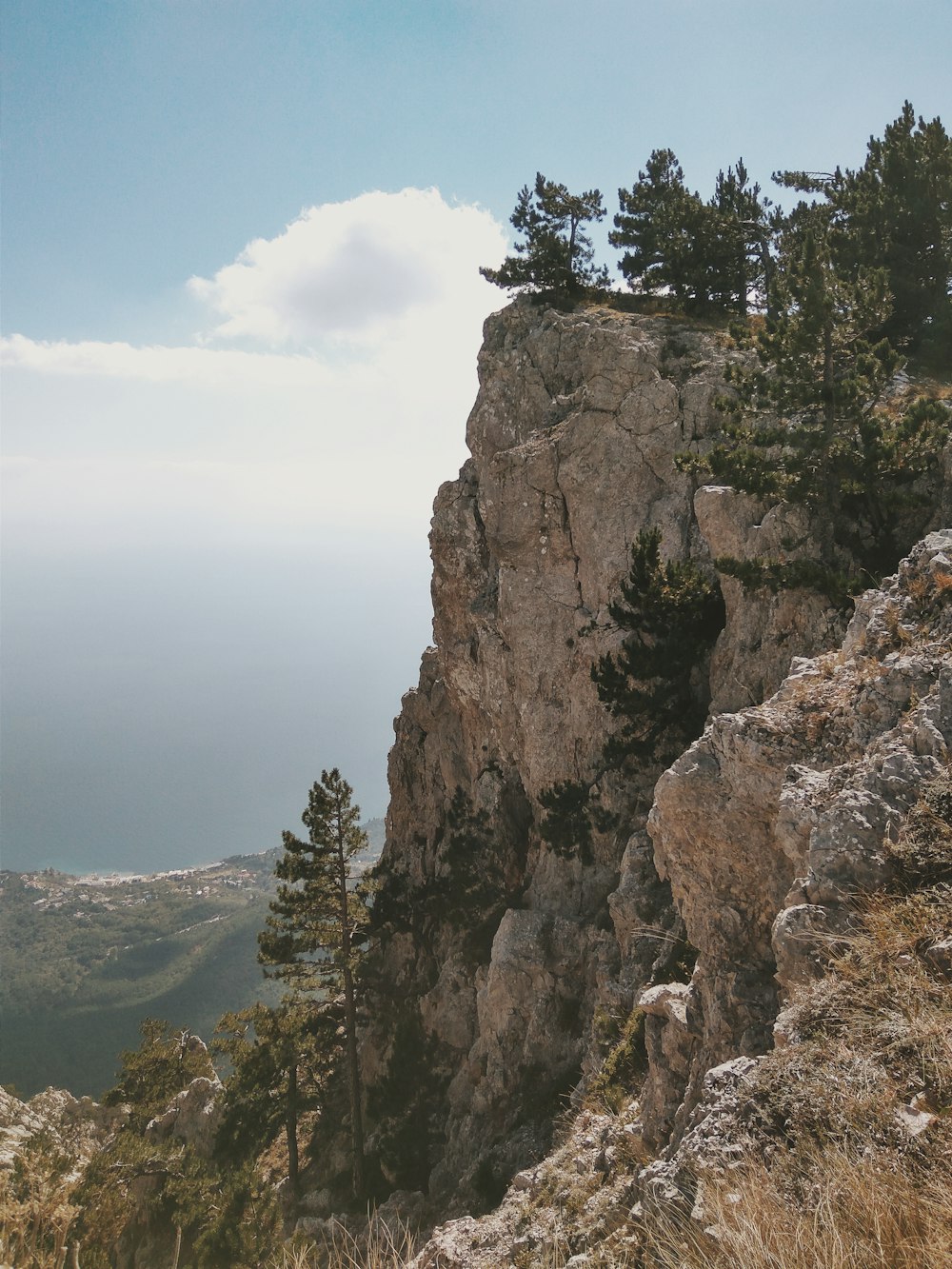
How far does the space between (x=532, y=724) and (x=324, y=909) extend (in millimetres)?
11079

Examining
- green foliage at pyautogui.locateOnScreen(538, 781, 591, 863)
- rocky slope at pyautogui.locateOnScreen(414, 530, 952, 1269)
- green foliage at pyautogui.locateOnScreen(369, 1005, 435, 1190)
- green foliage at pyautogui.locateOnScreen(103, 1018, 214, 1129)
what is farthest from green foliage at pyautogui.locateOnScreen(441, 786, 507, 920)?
rocky slope at pyautogui.locateOnScreen(414, 530, 952, 1269)

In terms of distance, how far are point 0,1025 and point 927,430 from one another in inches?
7427

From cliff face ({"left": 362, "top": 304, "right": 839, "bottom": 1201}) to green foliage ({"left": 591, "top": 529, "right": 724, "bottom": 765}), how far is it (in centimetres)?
137

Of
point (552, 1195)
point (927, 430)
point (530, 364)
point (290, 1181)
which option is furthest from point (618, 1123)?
point (530, 364)

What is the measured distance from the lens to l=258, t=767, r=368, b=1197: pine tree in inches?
986

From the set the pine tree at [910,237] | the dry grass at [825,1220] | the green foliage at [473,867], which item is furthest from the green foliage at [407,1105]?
the pine tree at [910,237]

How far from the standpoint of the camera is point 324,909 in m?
25.3

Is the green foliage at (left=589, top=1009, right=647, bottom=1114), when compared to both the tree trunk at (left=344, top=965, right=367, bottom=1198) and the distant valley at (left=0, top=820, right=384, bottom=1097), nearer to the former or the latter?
the tree trunk at (left=344, top=965, right=367, bottom=1198)

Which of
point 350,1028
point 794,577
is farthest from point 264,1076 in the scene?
point 794,577

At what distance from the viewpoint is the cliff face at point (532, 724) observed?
2058 cm

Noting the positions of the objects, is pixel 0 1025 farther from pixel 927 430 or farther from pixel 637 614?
pixel 927 430

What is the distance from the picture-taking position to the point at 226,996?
14412cm

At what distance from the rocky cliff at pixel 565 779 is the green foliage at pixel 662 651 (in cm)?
95

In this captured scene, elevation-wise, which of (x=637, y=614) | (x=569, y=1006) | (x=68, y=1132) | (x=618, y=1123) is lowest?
(x=68, y=1132)
